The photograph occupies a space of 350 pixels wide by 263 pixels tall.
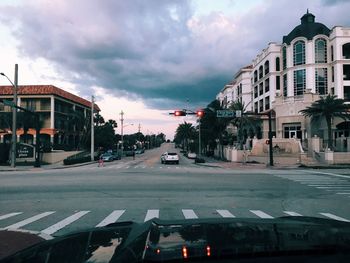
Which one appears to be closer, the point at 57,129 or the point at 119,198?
the point at 119,198

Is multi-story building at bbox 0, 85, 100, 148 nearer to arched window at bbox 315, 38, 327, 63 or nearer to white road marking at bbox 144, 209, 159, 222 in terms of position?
arched window at bbox 315, 38, 327, 63

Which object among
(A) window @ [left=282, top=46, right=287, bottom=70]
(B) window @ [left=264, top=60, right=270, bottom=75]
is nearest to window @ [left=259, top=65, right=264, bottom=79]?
(B) window @ [left=264, top=60, right=270, bottom=75]

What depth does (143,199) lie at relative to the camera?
1428cm

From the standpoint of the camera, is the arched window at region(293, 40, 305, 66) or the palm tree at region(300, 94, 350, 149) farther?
the arched window at region(293, 40, 305, 66)

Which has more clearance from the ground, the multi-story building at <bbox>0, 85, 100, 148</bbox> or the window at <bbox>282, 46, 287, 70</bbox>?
the window at <bbox>282, 46, 287, 70</bbox>

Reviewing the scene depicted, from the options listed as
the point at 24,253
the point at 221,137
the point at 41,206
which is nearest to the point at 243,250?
the point at 24,253

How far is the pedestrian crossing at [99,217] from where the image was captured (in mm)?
9258

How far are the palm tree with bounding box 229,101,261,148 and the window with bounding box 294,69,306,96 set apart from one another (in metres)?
7.86

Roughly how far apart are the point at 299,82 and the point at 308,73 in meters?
1.95

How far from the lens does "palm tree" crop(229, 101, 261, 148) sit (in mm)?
54425

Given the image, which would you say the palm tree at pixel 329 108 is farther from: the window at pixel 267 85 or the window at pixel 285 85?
the window at pixel 267 85

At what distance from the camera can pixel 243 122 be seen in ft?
186

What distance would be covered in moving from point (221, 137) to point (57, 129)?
30937 mm

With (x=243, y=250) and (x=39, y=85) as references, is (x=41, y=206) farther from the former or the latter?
(x=39, y=85)
